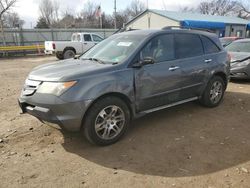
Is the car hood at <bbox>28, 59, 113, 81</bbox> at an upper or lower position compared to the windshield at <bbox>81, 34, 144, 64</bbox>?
Result: lower

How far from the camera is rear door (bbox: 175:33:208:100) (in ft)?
16.9

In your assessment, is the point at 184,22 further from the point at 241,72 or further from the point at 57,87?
the point at 57,87

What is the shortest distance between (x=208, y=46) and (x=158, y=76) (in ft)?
6.11

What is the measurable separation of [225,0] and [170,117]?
71442 millimetres

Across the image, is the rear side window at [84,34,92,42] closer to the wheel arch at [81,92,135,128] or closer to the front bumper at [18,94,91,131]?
the wheel arch at [81,92,135,128]

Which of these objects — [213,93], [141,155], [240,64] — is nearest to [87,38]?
[240,64]

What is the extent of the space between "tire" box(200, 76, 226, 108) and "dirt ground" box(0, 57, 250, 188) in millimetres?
393

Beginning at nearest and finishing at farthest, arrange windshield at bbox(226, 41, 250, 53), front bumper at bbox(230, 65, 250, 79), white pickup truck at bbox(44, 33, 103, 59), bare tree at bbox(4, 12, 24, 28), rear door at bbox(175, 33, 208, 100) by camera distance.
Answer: rear door at bbox(175, 33, 208, 100) → front bumper at bbox(230, 65, 250, 79) → windshield at bbox(226, 41, 250, 53) → white pickup truck at bbox(44, 33, 103, 59) → bare tree at bbox(4, 12, 24, 28)

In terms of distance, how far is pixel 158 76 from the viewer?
4.62 m

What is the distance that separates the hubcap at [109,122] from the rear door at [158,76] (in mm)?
416

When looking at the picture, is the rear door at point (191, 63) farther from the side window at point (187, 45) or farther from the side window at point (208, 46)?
the side window at point (208, 46)

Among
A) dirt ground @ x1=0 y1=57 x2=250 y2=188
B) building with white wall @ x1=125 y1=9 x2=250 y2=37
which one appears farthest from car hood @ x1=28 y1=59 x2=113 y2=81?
building with white wall @ x1=125 y1=9 x2=250 y2=37

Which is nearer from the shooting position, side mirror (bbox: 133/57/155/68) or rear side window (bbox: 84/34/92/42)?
side mirror (bbox: 133/57/155/68)

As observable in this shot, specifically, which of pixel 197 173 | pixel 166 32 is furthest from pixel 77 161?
pixel 166 32
